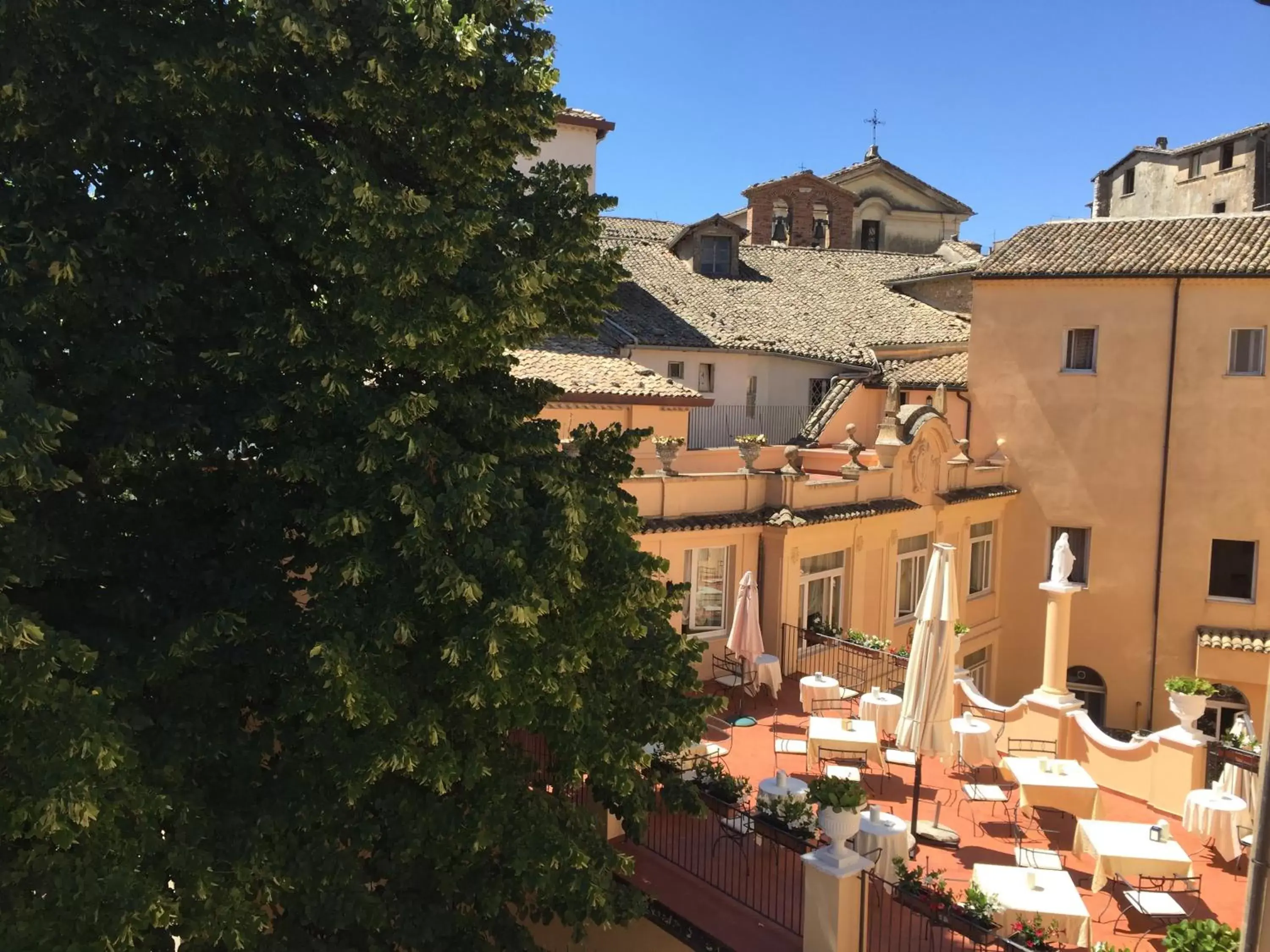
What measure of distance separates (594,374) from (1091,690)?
16788mm

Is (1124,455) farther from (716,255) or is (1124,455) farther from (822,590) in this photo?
(716,255)

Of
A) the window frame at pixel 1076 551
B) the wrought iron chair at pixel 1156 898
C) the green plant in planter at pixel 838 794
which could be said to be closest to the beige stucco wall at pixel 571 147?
the window frame at pixel 1076 551

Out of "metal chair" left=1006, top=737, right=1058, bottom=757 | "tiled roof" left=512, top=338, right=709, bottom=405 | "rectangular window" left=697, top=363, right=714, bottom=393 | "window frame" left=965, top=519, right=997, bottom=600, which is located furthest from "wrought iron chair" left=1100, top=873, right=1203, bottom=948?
"rectangular window" left=697, top=363, right=714, bottom=393

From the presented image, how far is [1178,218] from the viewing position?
26953 mm

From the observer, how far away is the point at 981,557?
27.1 m

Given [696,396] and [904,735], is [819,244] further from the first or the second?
[904,735]

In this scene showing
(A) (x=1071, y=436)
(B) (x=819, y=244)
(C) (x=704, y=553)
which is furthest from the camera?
(B) (x=819, y=244)

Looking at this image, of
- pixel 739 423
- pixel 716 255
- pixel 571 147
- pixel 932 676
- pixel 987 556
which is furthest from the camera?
pixel 716 255

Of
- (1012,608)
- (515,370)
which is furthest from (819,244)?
(515,370)

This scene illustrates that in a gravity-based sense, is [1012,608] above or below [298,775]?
below

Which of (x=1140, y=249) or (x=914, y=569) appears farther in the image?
(x=1140, y=249)

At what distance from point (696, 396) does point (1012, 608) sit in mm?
12755

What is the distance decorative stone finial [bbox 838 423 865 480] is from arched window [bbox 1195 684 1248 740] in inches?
457

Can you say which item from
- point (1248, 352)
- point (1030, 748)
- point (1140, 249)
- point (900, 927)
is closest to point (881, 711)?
point (1030, 748)
